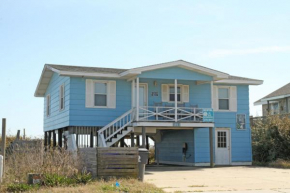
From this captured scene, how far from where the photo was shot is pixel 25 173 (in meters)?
14.3

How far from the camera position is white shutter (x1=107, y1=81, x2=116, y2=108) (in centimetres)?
2439

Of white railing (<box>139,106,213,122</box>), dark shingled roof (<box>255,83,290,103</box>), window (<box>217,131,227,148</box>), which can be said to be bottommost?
window (<box>217,131,227,148</box>)

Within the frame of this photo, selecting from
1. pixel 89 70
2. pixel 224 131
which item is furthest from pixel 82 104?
pixel 224 131

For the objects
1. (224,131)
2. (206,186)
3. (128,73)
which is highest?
(128,73)

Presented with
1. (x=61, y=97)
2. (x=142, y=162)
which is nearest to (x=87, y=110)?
(x=61, y=97)

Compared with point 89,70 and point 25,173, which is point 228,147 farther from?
point 25,173

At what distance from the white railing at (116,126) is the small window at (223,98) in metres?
5.85

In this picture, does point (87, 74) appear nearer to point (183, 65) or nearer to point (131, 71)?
point (131, 71)

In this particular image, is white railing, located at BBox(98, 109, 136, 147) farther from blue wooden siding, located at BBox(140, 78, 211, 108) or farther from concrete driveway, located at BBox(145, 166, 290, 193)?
concrete driveway, located at BBox(145, 166, 290, 193)

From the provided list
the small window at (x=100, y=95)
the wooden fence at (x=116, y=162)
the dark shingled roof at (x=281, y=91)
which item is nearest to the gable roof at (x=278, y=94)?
the dark shingled roof at (x=281, y=91)

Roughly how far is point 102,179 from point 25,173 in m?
2.41

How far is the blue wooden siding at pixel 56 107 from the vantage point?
24227 millimetres

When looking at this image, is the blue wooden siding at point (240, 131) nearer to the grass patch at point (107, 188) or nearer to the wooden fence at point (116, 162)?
the wooden fence at point (116, 162)

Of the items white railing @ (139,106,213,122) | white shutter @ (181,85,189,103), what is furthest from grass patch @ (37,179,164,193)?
white shutter @ (181,85,189,103)
